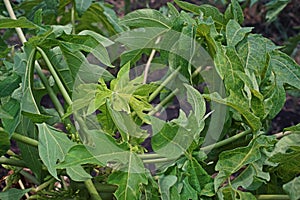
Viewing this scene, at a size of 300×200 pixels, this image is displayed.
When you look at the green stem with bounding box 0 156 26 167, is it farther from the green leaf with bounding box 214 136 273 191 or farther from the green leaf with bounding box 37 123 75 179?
the green leaf with bounding box 214 136 273 191

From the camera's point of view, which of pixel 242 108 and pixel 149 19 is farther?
pixel 149 19

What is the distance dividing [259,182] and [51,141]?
0.88 feet

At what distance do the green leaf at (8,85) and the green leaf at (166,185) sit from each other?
0.26m

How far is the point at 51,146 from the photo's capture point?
0.65 m

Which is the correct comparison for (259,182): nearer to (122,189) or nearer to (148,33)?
(122,189)

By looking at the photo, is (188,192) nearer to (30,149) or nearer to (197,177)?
(197,177)

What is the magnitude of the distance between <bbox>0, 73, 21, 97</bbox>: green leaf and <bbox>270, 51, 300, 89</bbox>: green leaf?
0.37 m

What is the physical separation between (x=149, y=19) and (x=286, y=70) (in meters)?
0.22

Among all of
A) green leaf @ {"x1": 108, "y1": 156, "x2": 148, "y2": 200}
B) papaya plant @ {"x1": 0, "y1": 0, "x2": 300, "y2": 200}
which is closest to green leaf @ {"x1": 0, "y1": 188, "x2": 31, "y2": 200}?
papaya plant @ {"x1": 0, "y1": 0, "x2": 300, "y2": 200}

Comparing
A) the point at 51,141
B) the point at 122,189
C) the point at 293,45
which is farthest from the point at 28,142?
the point at 293,45

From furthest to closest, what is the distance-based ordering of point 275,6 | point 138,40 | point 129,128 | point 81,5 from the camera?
point 275,6
point 81,5
point 138,40
point 129,128

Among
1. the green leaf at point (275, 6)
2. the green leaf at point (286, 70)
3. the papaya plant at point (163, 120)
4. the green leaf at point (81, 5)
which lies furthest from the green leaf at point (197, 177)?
the green leaf at point (275, 6)

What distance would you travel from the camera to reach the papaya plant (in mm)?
622

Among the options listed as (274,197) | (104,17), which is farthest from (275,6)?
(274,197)
